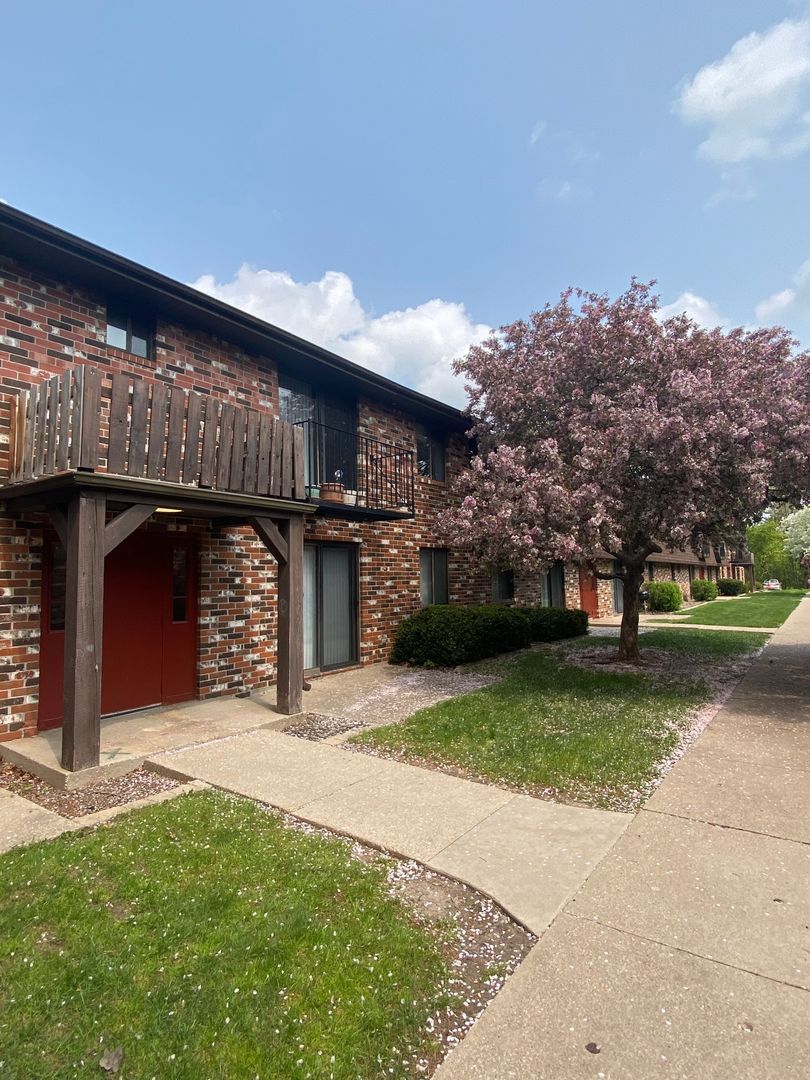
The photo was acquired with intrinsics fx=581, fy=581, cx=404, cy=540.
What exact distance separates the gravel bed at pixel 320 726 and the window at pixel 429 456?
6.54 m

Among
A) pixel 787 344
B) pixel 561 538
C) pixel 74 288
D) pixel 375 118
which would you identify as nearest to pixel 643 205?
pixel 787 344

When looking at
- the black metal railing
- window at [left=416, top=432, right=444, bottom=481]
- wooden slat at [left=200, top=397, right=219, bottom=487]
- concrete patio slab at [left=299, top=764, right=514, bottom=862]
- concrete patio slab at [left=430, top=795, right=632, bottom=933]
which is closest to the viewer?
concrete patio slab at [left=430, top=795, right=632, bottom=933]

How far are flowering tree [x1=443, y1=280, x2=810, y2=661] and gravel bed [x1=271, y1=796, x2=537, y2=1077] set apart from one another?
5142 mm

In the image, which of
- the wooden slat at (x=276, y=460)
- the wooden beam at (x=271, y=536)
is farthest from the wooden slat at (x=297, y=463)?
the wooden beam at (x=271, y=536)

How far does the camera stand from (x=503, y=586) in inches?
607

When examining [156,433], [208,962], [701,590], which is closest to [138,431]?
[156,433]

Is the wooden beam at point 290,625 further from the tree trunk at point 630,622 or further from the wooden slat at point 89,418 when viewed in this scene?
the tree trunk at point 630,622

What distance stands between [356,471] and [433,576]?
344 centimetres

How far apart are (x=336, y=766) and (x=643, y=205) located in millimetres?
9764

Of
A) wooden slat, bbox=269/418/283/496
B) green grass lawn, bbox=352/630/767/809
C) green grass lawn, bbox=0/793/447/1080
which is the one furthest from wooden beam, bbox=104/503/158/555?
green grass lawn, bbox=352/630/767/809

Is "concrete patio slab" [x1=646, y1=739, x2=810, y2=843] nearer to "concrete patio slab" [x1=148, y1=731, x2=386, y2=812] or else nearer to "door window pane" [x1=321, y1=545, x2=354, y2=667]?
"concrete patio slab" [x1=148, y1=731, x2=386, y2=812]

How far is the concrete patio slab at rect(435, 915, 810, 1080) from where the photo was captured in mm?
2047

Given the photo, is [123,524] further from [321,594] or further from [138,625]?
[321,594]

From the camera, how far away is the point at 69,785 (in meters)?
4.78
